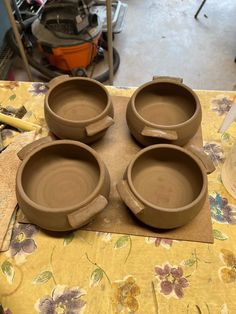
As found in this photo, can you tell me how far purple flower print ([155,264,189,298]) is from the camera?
0.56m

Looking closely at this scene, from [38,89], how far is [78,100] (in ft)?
0.56

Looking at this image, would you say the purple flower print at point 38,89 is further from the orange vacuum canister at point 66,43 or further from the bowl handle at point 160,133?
the orange vacuum canister at point 66,43

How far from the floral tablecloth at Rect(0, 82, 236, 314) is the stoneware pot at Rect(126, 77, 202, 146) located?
0.18 m

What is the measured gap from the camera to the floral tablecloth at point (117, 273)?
0.55 meters

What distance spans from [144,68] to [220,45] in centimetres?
53

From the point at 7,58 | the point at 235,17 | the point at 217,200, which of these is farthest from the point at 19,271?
the point at 235,17

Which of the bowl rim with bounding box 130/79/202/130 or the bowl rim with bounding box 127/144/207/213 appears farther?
the bowl rim with bounding box 130/79/202/130

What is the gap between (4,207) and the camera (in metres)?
0.64

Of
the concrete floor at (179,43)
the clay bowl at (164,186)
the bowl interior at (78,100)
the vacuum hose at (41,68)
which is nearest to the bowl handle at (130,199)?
the clay bowl at (164,186)

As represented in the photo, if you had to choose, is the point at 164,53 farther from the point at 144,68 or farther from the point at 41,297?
the point at 41,297

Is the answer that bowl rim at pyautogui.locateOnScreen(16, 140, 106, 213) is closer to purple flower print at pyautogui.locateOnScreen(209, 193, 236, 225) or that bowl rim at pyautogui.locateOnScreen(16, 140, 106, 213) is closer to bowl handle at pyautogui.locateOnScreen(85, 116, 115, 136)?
bowl handle at pyautogui.locateOnScreen(85, 116, 115, 136)

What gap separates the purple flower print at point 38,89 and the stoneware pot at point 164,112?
29 cm

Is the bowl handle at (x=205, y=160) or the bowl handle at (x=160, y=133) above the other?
the bowl handle at (x=160, y=133)

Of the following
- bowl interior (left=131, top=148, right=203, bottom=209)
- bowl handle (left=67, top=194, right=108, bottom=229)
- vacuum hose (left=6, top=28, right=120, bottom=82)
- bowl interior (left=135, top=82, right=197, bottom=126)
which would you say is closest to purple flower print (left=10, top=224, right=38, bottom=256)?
bowl handle (left=67, top=194, right=108, bottom=229)
